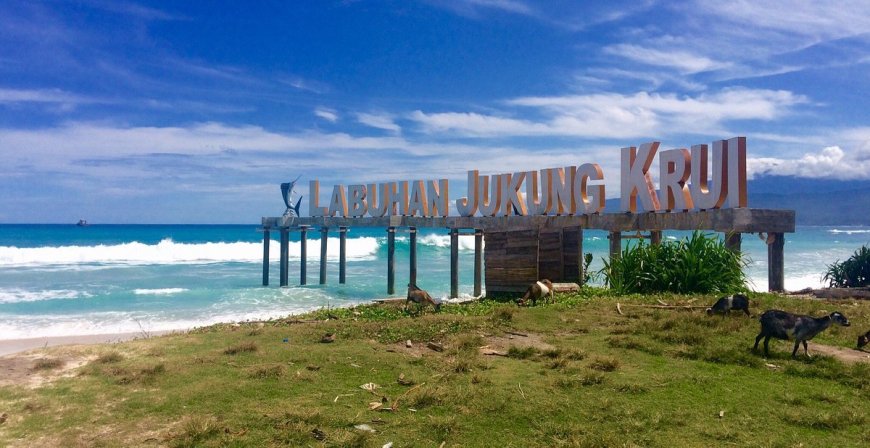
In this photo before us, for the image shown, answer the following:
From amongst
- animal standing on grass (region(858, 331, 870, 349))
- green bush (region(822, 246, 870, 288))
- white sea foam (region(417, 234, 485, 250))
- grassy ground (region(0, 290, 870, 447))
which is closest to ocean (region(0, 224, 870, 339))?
green bush (region(822, 246, 870, 288))

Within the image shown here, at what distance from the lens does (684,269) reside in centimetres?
1290

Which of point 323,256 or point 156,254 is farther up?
point 323,256

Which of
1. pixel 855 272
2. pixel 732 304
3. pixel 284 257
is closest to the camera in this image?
pixel 732 304

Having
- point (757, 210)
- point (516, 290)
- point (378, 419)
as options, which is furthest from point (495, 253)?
point (378, 419)

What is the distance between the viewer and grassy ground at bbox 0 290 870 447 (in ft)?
17.7

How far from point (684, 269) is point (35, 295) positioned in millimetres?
25936

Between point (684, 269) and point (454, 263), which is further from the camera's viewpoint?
point (454, 263)

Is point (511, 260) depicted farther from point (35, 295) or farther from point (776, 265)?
point (35, 295)

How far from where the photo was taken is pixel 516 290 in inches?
601

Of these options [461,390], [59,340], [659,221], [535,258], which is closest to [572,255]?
[535,258]

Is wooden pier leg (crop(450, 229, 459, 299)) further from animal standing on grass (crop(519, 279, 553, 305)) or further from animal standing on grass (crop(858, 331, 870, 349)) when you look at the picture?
animal standing on grass (crop(858, 331, 870, 349))

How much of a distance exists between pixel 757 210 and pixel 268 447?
1134 centimetres

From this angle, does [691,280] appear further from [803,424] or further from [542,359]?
[803,424]

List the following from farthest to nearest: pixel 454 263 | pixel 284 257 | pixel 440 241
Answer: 1. pixel 440 241
2. pixel 284 257
3. pixel 454 263
